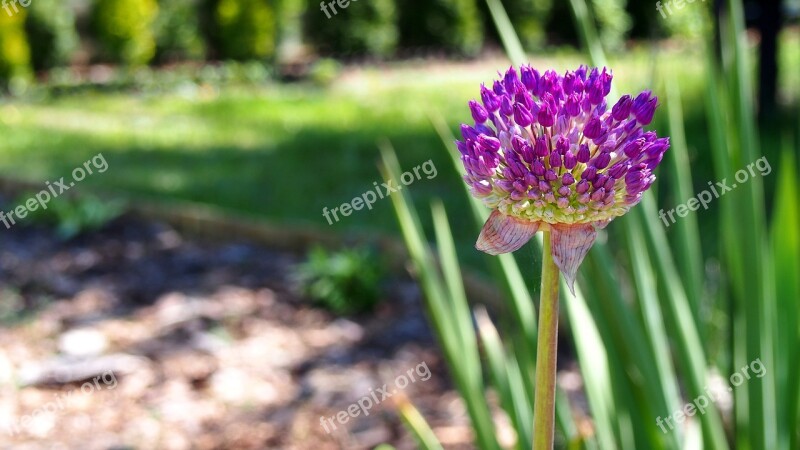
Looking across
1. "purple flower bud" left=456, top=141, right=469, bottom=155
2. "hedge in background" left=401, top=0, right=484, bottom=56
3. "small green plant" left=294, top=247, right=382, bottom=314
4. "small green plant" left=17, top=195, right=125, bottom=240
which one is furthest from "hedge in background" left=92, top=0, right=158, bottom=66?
"purple flower bud" left=456, top=141, right=469, bottom=155

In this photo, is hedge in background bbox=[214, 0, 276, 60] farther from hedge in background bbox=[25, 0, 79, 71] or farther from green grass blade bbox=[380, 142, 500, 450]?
green grass blade bbox=[380, 142, 500, 450]

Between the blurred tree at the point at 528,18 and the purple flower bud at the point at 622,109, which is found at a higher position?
the blurred tree at the point at 528,18

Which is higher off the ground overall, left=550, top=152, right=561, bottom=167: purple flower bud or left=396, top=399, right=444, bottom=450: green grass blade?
left=396, top=399, right=444, bottom=450: green grass blade

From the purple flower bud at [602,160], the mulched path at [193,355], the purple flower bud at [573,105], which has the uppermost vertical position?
the mulched path at [193,355]

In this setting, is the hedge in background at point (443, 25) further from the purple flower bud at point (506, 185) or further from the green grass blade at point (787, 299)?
the purple flower bud at point (506, 185)

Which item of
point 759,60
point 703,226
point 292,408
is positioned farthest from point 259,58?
point 292,408

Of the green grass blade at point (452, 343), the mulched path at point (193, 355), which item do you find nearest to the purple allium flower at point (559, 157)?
the green grass blade at point (452, 343)

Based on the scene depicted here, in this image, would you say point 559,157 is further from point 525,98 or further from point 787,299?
point 787,299

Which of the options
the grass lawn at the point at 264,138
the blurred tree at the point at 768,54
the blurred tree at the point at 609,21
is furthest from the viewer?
the blurred tree at the point at 609,21
